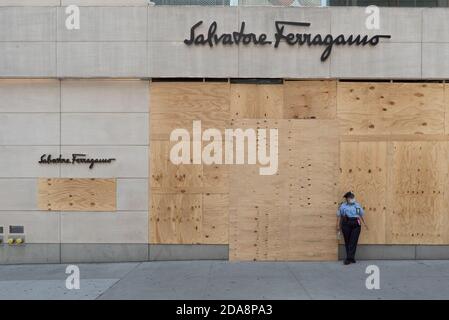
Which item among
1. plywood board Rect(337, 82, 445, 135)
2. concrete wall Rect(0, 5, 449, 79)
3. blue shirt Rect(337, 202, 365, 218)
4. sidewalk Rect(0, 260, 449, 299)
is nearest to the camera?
sidewalk Rect(0, 260, 449, 299)

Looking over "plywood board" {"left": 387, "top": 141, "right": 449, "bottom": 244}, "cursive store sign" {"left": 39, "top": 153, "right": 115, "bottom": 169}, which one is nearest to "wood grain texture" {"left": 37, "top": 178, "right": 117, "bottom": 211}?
"cursive store sign" {"left": 39, "top": 153, "right": 115, "bottom": 169}

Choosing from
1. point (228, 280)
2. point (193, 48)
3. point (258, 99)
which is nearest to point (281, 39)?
point (258, 99)

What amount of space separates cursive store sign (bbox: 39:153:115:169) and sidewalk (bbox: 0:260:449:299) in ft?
7.99

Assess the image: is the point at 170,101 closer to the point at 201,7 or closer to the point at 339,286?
the point at 201,7

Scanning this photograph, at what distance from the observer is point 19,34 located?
10.3 meters

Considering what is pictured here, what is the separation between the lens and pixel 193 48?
33.8 ft

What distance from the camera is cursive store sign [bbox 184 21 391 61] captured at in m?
10.3

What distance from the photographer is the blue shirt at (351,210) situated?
32.3 ft

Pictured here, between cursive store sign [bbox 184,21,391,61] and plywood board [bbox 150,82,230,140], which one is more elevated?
cursive store sign [bbox 184,21,391,61]

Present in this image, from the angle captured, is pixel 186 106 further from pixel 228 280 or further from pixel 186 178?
pixel 228 280

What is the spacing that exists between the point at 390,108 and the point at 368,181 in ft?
6.10

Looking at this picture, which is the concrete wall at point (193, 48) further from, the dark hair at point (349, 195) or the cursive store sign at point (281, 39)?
the dark hair at point (349, 195)

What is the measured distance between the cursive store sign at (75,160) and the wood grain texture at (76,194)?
16.2 inches

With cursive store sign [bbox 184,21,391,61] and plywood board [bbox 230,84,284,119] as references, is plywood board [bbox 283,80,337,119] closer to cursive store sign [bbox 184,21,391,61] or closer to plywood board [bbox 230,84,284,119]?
plywood board [bbox 230,84,284,119]
